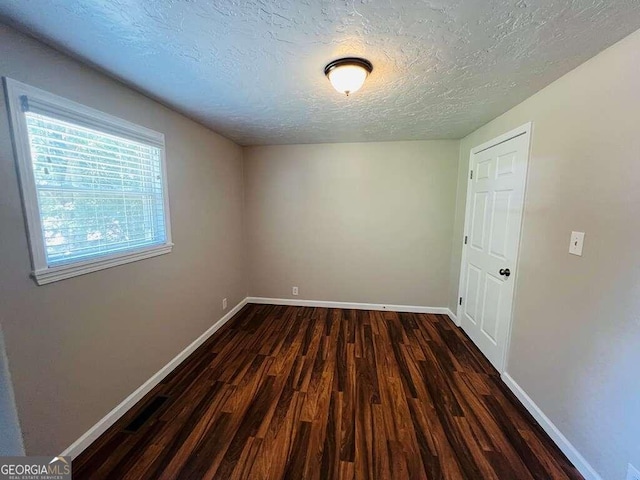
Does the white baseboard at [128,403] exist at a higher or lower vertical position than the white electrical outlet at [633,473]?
lower

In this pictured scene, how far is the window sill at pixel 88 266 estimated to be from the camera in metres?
1.26

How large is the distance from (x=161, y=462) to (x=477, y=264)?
3.06 metres

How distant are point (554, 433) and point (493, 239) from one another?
147 cm

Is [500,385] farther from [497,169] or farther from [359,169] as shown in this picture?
[359,169]

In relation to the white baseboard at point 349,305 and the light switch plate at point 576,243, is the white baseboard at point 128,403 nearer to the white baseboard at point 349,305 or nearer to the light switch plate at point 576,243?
the white baseboard at point 349,305

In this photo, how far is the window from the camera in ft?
3.96

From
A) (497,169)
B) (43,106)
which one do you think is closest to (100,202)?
(43,106)

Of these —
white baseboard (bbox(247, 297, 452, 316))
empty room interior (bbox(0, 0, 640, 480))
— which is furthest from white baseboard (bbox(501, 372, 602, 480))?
white baseboard (bbox(247, 297, 452, 316))

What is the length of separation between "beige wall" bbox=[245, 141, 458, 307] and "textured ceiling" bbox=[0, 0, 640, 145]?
1.23m

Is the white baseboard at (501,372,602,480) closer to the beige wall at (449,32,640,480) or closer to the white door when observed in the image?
the beige wall at (449,32,640,480)

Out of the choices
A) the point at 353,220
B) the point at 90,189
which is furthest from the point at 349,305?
the point at 90,189

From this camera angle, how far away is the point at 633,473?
1128mm

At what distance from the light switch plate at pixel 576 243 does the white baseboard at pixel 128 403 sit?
121 inches

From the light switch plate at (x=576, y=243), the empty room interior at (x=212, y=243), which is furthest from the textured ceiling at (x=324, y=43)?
the light switch plate at (x=576, y=243)
